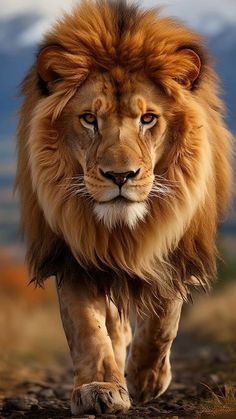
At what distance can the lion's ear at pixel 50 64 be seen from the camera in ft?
17.1

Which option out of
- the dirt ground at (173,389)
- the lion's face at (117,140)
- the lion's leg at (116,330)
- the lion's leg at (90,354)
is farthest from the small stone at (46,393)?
the lion's face at (117,140)

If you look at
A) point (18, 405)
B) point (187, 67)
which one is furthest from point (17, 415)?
point (187, 67)

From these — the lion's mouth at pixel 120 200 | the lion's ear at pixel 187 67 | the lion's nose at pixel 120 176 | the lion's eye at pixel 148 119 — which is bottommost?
the lion's mouth at pixel 120 200

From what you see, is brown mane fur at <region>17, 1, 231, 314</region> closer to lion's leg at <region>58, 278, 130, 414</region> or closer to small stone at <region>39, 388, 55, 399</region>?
lion's leg at <region>58, 278, 130, 414</region>

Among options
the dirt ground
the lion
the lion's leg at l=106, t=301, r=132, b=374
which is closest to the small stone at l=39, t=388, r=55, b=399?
the dirt ground

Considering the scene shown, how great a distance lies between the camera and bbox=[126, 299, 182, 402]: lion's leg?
5902 mm

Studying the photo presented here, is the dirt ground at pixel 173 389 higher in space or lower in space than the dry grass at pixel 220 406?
lower

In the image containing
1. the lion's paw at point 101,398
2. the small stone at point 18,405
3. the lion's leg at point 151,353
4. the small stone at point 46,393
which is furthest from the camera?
the small stone at point 46,393

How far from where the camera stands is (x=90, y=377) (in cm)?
506


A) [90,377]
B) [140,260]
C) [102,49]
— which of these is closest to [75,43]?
[102,49]

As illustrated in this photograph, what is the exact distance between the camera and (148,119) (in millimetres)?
5125

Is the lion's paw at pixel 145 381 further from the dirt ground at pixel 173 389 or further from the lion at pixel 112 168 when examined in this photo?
the lion at pixel 112 168

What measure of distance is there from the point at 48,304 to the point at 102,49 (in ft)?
32.1

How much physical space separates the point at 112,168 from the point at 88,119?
38cm
